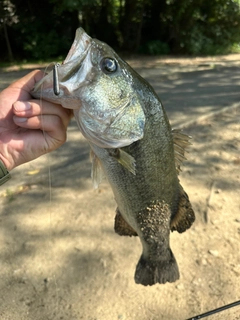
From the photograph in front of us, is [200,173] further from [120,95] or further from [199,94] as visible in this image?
[199,94]

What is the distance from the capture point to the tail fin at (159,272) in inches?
82.9

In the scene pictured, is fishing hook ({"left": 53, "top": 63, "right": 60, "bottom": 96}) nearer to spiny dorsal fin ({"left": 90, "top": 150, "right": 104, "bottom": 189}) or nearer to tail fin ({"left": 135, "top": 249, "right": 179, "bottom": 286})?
spiny dorsal fin ({"left": 90, "top": 150, "right": 104, "bottom": 189})

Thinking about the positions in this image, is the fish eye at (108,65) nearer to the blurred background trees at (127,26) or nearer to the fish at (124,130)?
the fish at (124,130)

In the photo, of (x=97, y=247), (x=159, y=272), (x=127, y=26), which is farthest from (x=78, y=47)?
(x=127, y=26)

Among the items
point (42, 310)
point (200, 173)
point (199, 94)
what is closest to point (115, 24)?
point (199, 94)

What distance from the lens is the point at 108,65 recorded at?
1621 mm

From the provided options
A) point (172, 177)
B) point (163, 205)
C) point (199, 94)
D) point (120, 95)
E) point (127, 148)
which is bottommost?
point (199, 94)

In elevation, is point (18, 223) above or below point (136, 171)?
below

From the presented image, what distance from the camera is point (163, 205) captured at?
1.97 meters

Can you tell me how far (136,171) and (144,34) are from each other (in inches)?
585

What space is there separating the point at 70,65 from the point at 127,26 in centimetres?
1423

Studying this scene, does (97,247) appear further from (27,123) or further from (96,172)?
Result: (27,123)

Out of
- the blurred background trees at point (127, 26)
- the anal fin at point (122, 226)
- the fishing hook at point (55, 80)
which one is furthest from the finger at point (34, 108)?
the blurred background trees at point (127, 26)

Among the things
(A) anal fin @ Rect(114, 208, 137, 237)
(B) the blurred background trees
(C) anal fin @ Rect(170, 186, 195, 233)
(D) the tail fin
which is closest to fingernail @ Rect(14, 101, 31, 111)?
(A) anal fin @ Rect(114, 208, 137, 237)
